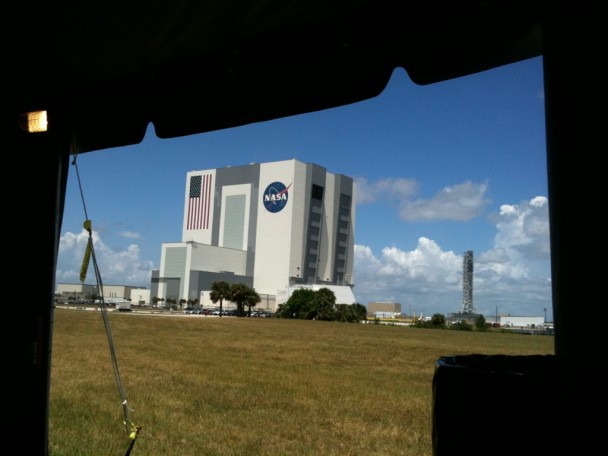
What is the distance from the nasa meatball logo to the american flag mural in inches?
519

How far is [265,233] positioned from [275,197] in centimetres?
690

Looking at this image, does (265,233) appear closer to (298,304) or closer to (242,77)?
(298,304)

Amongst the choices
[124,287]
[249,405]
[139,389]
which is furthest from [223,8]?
[124,287]

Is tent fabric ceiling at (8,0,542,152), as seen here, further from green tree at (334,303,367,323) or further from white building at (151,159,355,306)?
white building at (151,159,355,306)

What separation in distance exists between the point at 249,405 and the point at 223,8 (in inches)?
248

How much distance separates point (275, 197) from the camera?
100 meters

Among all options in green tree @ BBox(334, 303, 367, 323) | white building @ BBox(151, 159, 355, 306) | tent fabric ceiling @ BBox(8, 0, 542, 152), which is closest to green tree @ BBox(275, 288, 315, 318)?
green tree @ BBox(334, 303, 367, 323)

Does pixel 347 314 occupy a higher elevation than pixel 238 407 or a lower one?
higher

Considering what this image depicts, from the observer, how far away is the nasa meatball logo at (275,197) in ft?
324

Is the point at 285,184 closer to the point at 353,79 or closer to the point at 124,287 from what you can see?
the point at 124,287

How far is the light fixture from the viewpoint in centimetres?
308

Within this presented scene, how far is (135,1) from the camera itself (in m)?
2.47

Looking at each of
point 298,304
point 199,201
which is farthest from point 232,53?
point 199,201

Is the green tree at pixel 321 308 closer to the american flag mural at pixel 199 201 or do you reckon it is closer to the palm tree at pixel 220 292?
the palm tree at pixel 220 292
